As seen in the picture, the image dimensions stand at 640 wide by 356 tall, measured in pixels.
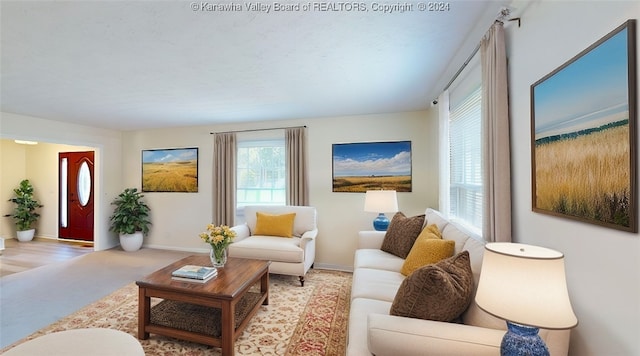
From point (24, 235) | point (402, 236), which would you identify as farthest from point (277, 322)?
point (24, 235)

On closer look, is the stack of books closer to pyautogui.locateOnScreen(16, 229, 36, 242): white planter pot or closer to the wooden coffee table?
the wooden coffee table

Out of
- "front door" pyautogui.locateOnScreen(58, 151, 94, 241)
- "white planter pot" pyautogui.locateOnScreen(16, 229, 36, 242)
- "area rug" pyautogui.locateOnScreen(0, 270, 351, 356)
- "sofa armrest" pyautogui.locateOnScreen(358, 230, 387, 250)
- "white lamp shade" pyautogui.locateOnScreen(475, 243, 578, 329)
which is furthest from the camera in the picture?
"front door" pyautogui.locateOnScreen(58, 151, 94, 241)

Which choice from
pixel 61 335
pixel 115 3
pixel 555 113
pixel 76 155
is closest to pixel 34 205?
pixel 76 155

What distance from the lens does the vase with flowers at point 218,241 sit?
7.88 ft

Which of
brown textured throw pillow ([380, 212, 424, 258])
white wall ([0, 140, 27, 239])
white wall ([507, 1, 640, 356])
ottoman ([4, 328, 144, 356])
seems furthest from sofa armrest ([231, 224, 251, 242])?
white wall ([0, 140, 27, 239])

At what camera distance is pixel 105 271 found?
3.64 m

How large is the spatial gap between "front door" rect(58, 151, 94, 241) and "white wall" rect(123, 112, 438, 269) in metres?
1.71

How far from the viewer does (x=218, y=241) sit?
7.85 feet

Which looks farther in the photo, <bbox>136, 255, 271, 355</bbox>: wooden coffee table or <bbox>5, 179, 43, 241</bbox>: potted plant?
<bbox>5, 179, 43, 241</bbox>: potted plant

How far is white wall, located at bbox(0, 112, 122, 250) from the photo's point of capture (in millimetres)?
3830

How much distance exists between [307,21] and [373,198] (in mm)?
2271

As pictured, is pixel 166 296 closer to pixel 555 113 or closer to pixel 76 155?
pixel 555 113

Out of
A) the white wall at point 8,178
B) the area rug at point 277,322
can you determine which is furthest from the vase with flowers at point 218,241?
the white wall at point 8,178

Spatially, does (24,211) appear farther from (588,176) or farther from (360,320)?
(588,176)
